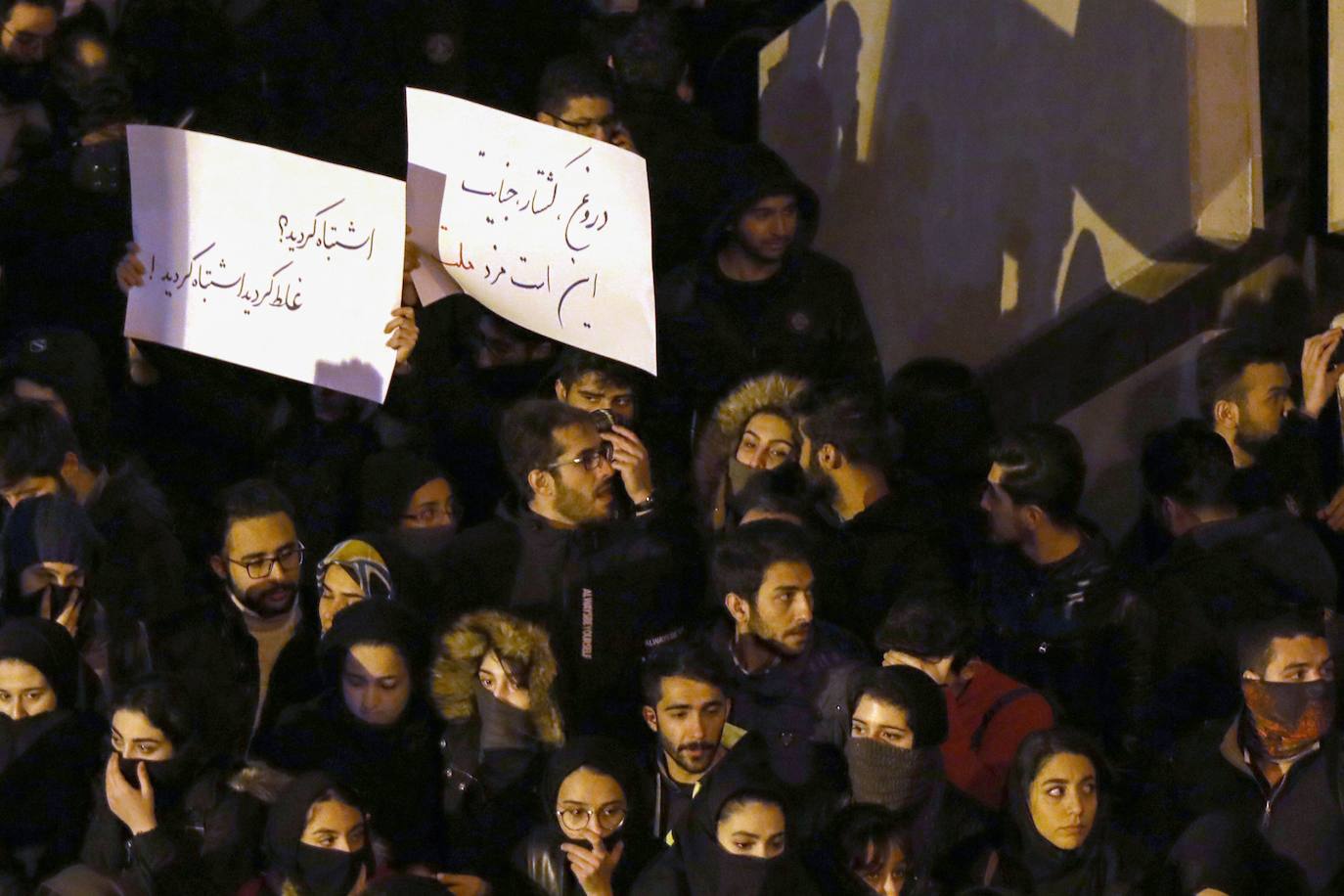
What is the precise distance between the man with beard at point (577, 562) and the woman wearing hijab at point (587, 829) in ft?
1.53

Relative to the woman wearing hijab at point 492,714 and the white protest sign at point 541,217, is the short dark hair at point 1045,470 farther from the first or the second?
the woman wearing hijab at point 492,714

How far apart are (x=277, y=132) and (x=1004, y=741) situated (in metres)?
2.95

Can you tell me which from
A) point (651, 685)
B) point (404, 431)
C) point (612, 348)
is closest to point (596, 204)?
point (612, 348)

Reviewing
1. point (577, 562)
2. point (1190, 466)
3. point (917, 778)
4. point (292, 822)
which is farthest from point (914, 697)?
point (292, 822)

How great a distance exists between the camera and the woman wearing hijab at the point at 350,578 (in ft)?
21.0

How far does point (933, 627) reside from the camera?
19.8 ft

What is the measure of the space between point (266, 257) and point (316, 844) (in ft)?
5.05

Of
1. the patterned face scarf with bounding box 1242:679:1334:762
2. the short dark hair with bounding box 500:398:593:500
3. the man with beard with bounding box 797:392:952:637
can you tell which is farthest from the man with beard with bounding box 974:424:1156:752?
the short dark hair with bounding box 500:398:593:500

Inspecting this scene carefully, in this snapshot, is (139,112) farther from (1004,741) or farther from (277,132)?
(1004,741)

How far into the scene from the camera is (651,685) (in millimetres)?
6031

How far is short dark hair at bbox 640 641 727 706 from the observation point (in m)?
5.99

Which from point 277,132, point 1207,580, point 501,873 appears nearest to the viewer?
point 501,873

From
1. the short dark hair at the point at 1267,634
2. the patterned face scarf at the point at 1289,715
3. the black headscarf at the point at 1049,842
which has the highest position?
the short dark hair at the point at 1267,634

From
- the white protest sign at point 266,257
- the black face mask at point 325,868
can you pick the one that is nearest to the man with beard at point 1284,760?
the black face mask at point 325,868
